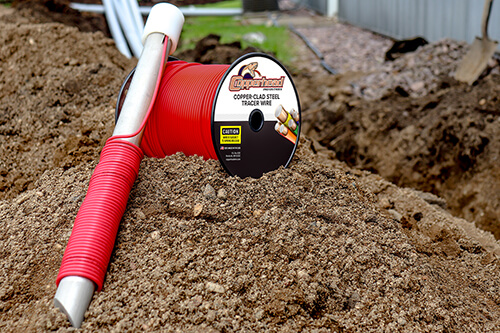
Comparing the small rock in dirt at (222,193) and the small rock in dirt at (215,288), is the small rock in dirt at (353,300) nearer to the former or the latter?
the small rock in dirt at (215,288)

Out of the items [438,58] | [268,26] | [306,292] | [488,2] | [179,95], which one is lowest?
[268,26]

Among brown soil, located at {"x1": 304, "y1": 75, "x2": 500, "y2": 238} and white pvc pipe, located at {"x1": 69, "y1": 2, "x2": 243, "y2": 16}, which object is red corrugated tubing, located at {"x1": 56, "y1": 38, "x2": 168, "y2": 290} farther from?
white pvc pipe, located at {"x1": 69, "y1": 2, "x2": 243, "y2": 16}

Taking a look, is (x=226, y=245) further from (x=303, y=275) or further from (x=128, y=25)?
(x=128, y=25)

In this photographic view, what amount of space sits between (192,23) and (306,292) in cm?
1283

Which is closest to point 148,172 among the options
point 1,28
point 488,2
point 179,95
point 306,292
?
point 179,95

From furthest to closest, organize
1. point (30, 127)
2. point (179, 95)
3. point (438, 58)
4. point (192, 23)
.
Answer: point (192, 23) → point (438, 58) → point (30, 127) → point (179, 95)

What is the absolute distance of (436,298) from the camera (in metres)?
2.18

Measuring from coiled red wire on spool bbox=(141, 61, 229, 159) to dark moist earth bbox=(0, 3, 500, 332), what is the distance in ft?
0.39

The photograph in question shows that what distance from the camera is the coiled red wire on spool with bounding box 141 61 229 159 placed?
2826mm

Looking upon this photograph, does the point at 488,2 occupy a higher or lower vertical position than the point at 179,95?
lower

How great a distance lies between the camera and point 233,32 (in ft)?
40.2

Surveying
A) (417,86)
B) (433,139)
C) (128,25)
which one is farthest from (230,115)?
(128,25)

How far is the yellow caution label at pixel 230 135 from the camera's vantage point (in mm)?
2824

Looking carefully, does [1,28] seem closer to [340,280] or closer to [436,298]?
[340,280]
